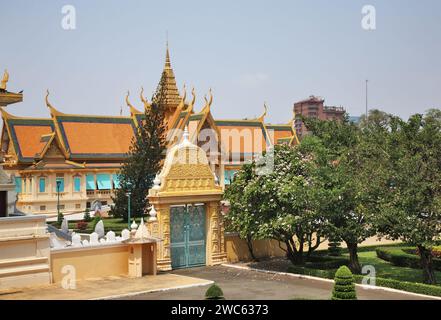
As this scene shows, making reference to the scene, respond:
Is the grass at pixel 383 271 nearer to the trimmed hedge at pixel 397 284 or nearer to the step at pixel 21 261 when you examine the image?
the trimmed hedge at pixel 397 284

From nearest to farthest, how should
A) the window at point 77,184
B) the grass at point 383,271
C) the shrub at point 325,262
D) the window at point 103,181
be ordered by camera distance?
1. the grass at point 383,271
2. the shrub at point 325,262
3. the window at point 77,184
4. the window at point 103,181

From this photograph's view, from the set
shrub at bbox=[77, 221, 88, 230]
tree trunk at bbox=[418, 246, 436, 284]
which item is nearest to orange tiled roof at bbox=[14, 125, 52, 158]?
shrub at bbox=[77, 221, 88, 230]

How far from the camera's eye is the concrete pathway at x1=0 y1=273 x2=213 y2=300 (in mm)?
20516

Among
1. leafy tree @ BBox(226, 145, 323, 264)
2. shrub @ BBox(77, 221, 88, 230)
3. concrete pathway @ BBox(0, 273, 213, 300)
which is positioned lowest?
concrete pathway @ BBox(0, 273, 213, 300)

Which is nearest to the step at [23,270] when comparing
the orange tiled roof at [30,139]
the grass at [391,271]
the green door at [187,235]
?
the green door at [187,235]

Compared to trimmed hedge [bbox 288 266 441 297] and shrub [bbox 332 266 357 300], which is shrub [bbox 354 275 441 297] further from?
shrub [bbox 332 266 357 300]

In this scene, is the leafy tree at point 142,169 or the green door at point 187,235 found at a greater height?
the leafy tree at point 142,169

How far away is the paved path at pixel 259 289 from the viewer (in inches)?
826

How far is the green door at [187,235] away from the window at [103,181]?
1089 inches

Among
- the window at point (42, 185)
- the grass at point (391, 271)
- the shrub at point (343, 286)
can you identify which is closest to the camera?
the shrub at point (343, 286)

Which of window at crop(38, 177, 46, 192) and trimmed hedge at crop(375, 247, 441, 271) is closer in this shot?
trimmed hedge at crop(375, 247, 441, 271)

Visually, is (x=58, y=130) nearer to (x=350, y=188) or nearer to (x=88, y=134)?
(x=88, y=134)

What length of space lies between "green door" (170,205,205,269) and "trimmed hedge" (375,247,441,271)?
8032 millimetres

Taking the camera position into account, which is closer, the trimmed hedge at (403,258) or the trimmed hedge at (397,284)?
the trimmed hedge at (397,284)
